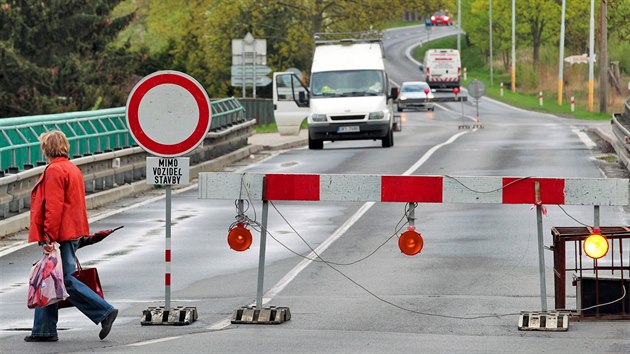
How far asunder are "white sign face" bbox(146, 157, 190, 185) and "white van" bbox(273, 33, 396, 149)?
2800cm

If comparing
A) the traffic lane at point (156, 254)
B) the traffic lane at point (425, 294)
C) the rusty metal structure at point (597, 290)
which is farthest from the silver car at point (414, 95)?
the rusty metal structure at point (597, 290)

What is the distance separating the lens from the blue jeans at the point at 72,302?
11641 mm

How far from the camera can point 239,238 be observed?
12.6 m

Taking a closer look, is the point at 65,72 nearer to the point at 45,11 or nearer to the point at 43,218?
the point at 45,11

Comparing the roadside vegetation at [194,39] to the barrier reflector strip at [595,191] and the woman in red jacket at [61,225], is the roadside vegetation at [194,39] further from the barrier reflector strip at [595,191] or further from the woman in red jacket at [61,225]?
the barrier reflector strip at [595,191]

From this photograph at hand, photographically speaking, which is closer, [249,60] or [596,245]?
[596,245]

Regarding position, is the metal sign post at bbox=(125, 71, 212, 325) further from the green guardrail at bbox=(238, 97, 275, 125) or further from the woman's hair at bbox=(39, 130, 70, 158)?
the green guardrail at bbox=(238, 97, 275, 125)

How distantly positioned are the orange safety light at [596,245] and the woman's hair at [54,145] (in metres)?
4.00

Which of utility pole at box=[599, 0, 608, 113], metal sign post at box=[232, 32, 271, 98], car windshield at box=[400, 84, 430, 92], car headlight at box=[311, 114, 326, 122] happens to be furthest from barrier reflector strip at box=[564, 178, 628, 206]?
car windshield at box=[400, 84, 430, 92]

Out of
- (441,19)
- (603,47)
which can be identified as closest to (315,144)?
(603,47)

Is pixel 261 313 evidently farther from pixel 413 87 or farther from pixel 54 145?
pixel 413 87

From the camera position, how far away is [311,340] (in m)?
11.5

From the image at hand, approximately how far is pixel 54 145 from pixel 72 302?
3.86 feet

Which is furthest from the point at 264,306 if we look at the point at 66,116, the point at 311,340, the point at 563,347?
the point at 66,116
